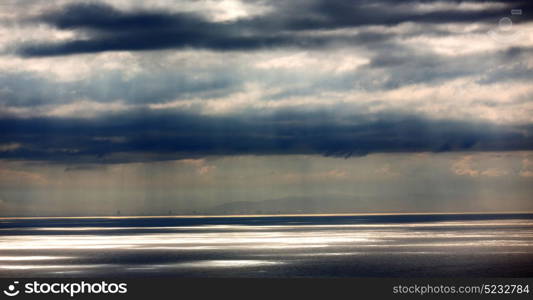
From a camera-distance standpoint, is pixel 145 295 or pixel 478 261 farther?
pixel 478 261

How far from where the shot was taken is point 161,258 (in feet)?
379

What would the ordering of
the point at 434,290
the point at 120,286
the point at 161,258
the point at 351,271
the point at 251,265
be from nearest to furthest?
the point at 120,286 < the point at 434,290 < the point at 351,271 < the point at 251,265 < the point at 161,258

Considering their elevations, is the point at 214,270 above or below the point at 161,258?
below

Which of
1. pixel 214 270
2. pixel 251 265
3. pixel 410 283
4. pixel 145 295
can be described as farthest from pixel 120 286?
pixel 251 265

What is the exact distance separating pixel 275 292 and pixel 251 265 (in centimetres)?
4419

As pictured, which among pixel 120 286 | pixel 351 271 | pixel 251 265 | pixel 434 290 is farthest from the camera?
pixel 251 265

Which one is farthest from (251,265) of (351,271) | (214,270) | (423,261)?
(423,261)

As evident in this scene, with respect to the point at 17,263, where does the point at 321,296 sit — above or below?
below

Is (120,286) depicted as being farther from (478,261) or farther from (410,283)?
(478,261)

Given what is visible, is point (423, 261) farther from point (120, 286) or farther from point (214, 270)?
point (120, 286)

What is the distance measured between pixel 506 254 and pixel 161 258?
57644 millimetres

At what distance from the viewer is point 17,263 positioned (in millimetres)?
104062

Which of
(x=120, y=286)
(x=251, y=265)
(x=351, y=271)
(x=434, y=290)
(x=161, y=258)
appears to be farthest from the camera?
(x=161, y=258)

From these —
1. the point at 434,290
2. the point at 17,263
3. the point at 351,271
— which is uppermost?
the point at 17,263
